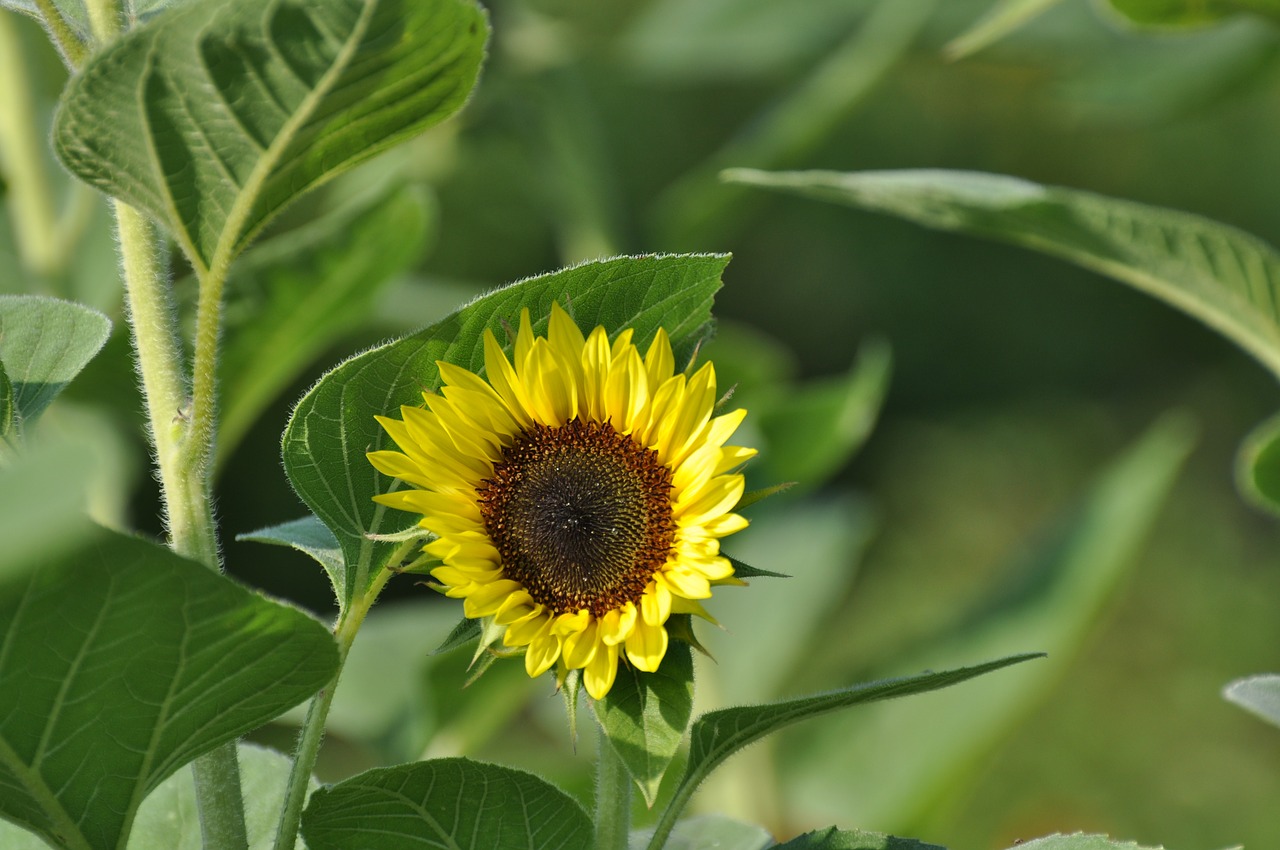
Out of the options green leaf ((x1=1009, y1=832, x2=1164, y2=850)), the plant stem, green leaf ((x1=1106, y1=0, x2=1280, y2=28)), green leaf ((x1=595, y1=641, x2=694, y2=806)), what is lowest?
green leaf ((x1=1009, y1=832, x2=1164, y2=850))

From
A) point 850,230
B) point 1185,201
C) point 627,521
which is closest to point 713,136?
point 850,230

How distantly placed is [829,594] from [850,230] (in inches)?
141

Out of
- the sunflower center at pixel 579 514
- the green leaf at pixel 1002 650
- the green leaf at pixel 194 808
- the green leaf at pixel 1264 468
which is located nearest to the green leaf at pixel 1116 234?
the green leaf at pixel 1264 468

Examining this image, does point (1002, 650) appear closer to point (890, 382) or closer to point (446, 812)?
point (446, 812)

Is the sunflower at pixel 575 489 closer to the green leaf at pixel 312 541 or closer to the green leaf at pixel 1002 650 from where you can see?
the green leaf at pixel 312 541

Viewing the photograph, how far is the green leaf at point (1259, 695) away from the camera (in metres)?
0.33

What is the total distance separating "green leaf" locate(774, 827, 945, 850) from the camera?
0.31m

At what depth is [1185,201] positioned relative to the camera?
437 cm

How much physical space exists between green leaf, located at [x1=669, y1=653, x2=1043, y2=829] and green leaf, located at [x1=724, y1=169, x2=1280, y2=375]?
0.70 feet

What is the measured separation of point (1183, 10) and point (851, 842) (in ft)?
1.41

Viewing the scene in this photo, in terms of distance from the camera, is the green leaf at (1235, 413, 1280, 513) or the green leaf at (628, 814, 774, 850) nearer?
the green leaf at (628, 814, 774, 850)

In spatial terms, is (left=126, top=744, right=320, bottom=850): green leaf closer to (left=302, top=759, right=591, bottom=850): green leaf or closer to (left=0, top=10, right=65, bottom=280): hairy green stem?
(left=302, top=759, right=591, bottom=850): green leaf

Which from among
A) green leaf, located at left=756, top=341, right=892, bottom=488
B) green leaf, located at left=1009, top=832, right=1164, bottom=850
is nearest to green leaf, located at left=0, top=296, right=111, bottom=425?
green leaf, located at left=1009, top=832, right=1164, bottom=850

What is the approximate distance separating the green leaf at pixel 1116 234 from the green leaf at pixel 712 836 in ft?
0.71
